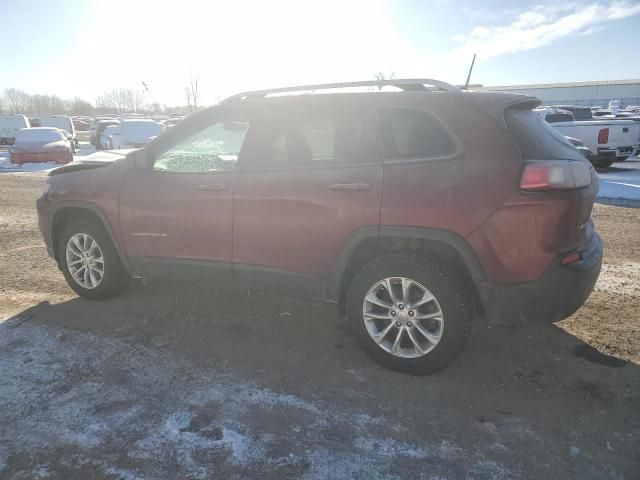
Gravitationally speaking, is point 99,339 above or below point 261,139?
below

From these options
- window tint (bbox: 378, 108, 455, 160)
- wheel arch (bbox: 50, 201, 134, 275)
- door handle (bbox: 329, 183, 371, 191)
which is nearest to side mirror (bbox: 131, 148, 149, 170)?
wheel arch (bbox: 50, 201, 134, 275)

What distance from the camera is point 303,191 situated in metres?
3.17

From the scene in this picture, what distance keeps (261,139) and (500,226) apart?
6.01 ft

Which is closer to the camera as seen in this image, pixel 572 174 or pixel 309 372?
pixel 572 174

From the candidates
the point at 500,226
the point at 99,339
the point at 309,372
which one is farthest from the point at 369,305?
the point at 99,339

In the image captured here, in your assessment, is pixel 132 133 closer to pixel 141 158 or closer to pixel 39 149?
pixel 39 149

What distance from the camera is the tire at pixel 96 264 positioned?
4.11 m

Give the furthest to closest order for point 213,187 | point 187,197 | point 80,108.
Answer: point 80,108
point 187,197
point 213,187

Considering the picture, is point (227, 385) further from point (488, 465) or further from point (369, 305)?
point (488, 465)

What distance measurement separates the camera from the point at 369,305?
3.12 meters

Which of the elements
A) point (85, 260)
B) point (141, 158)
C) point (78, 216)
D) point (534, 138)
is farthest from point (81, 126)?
point (534, 138)

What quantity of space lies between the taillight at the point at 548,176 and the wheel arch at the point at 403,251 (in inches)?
19.9

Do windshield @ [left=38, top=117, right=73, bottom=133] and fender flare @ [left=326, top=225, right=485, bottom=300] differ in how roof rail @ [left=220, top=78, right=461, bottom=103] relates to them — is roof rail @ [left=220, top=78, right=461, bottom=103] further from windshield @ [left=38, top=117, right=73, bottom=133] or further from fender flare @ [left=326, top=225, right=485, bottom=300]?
windshield @ [left=38, top=117, right=73, bottom=133]

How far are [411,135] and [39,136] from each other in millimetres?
17991
